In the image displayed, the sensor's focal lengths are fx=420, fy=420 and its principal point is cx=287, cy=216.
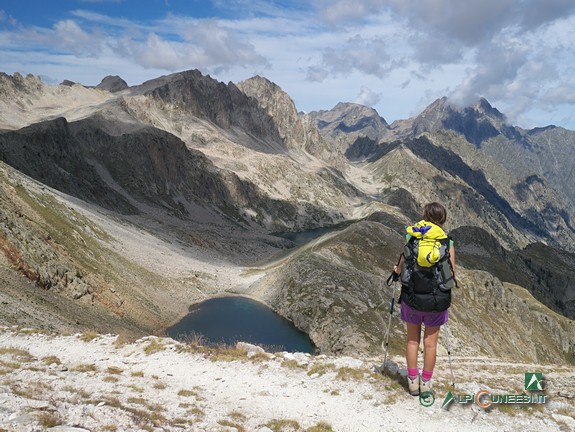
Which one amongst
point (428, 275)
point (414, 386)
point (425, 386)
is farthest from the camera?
point (414, 386)

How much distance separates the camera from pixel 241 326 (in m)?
56.2

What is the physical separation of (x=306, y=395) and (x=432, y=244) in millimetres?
6752

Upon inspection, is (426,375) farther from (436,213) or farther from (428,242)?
(436,213)

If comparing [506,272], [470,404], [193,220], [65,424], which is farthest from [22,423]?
[193,220]

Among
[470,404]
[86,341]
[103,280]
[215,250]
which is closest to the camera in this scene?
[470,404]

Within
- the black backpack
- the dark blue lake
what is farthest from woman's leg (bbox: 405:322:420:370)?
the dark blue lake

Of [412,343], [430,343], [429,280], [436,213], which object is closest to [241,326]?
[412,343]

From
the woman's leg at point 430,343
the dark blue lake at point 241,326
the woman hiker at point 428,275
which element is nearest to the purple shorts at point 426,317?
the woman hiker at point 428,275

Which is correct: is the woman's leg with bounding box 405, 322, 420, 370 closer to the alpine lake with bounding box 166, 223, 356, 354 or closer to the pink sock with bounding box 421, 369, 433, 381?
the pink sock with bounding box 421, 369, 433, 381

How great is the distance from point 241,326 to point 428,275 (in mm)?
47776

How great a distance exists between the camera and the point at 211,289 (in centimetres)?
7412

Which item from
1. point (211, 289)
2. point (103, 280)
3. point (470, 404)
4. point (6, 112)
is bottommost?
point (211, 289)

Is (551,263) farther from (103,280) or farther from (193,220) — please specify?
(103,280)

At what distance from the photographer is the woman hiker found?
36.9 feet
